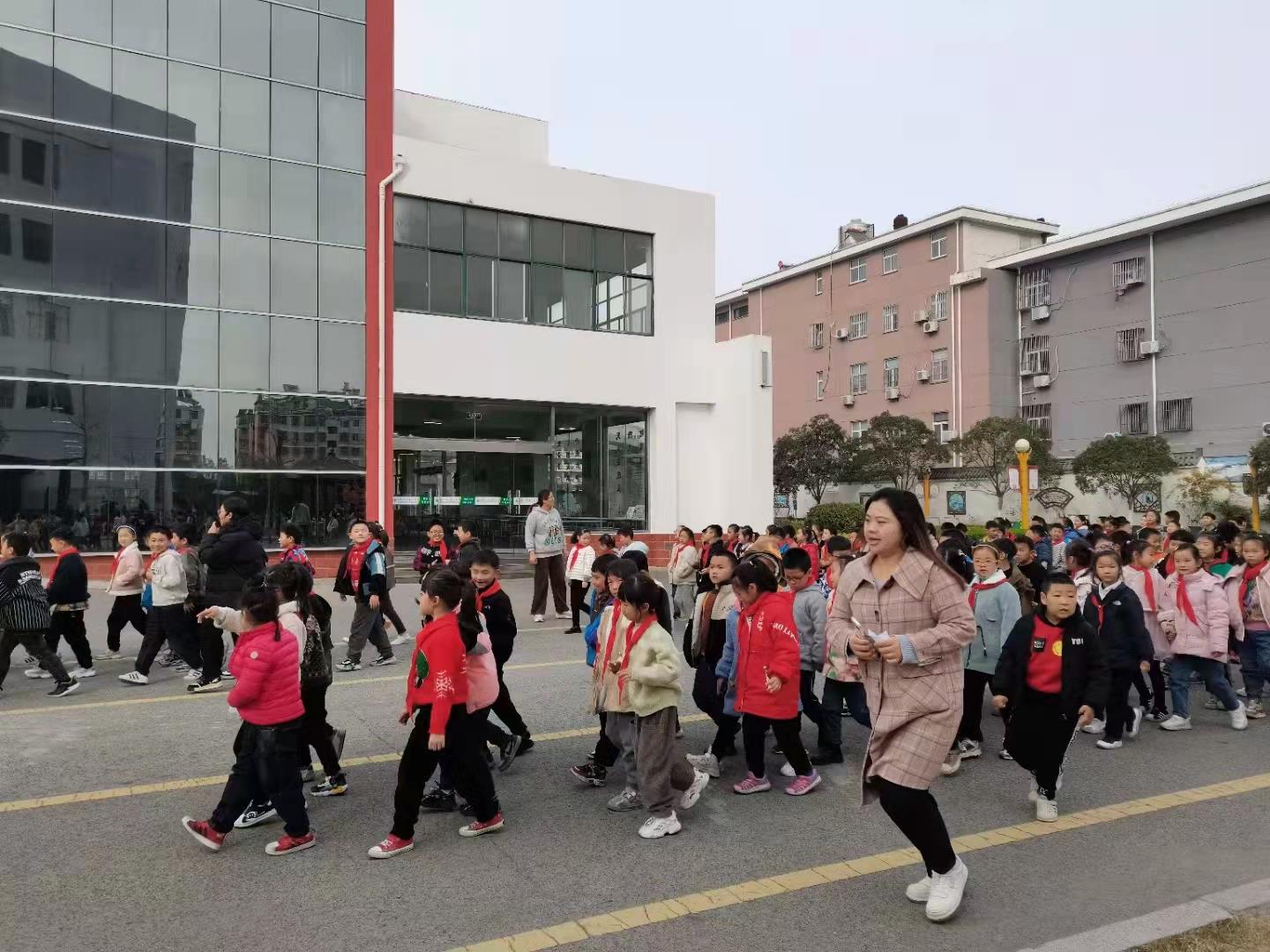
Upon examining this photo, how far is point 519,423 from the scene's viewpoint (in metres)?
23.8

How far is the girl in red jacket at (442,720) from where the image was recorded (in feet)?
16.1

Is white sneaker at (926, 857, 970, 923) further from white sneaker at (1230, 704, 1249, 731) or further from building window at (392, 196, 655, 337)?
building window at (392, 196, 655, 337)

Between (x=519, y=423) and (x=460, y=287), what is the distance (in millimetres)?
3549

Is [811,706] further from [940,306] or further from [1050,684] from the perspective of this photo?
[940,306]

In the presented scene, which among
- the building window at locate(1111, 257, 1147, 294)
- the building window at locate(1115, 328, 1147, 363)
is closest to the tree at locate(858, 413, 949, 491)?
the building window at locate(1115, 328, 1147, 363)

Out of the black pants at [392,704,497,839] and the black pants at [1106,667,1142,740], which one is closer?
the black pants at [392,704,497,839]

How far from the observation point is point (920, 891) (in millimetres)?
4348

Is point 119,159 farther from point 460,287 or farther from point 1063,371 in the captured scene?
point 1063,371

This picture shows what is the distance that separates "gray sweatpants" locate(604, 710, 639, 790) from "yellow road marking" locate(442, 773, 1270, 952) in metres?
1.20

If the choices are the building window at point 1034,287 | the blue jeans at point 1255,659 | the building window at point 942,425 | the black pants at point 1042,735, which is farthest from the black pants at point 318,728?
the building window at point 1034,287

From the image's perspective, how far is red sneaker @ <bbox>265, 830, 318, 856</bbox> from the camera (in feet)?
16.1

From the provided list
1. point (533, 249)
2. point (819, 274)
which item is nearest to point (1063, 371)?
point (819, 274)

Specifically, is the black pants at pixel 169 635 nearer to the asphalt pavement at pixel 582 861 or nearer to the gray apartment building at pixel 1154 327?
the asphalt pavement at pixel 582 861

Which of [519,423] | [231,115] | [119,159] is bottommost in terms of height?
[519,423]
